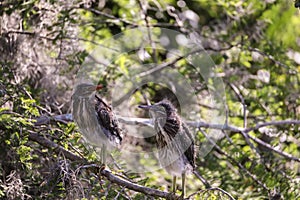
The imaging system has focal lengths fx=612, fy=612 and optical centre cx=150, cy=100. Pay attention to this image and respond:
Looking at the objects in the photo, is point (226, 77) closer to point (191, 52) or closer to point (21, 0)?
point (191, 52)

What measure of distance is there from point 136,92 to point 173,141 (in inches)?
85.2

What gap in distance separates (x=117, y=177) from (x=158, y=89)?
2873 mm

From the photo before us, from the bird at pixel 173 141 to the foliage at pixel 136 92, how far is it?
23 centimetres

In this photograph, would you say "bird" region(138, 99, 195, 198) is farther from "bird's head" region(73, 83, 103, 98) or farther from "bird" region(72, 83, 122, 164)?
"bird's head" region(73, 83, 103, 98)

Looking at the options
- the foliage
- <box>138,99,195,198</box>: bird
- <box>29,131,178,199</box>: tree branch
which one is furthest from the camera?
<box>138,99,195,198</box>: bird

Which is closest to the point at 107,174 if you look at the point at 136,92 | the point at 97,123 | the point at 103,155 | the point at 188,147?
the point at 103,155

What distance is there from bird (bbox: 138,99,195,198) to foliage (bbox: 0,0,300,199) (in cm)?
23

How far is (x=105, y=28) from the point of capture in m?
7.01

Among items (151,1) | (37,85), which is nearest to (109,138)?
(37,85)

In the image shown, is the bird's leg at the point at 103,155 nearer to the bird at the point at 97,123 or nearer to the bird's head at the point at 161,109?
the bird at the point at 97,123

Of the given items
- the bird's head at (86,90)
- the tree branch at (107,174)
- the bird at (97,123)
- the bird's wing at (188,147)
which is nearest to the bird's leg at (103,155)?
the bird at (97,123)

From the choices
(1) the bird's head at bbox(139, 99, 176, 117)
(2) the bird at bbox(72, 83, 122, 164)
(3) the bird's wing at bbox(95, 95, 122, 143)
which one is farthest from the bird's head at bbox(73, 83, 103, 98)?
(1) the bird's head at bbox(139, 99, 176, 117)

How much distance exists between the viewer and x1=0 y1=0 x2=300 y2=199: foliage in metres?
4.33

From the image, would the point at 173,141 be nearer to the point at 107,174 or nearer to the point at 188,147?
the point at 188,147
